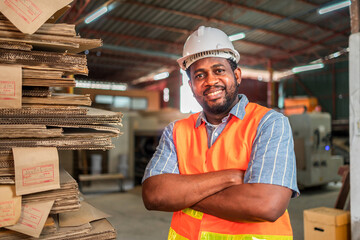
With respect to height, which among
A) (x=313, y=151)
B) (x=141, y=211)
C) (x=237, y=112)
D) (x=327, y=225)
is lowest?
(x=141, y=211)

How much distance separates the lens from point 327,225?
13.5 feet

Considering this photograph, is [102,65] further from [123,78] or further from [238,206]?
[238,206]

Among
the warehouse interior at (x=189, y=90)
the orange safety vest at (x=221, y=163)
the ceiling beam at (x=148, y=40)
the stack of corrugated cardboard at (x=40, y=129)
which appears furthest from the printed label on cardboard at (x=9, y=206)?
the ceiling beam at (x=148, y=40)

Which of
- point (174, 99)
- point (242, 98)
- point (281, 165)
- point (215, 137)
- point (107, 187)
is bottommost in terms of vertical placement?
point (107, 187)

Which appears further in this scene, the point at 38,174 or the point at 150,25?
the point at 150,25

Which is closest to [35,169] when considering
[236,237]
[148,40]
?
[236,237]

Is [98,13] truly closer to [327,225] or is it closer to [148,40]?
[148,40]

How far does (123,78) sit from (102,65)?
209 inches

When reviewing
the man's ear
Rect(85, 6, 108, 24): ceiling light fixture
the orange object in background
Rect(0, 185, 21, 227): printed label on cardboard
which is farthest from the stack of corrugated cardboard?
the orange object in background

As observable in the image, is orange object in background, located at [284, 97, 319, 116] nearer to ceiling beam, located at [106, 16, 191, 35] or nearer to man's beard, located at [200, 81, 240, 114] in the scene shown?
ceiling beam, located at [106, 16, 191, 35]

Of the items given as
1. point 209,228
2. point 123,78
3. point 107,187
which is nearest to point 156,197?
point 209,228

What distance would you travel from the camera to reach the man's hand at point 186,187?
182cm

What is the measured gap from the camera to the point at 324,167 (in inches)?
356

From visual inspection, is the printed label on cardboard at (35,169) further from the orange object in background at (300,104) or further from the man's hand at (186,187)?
the orange object in background at (300,104)
